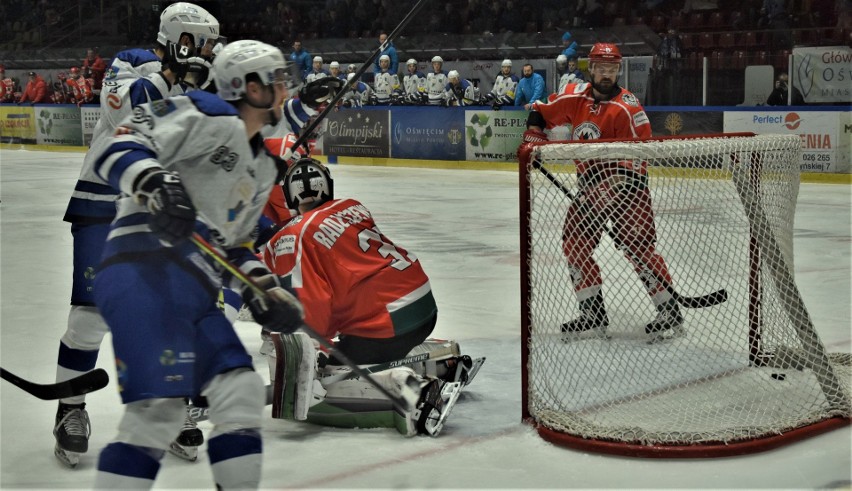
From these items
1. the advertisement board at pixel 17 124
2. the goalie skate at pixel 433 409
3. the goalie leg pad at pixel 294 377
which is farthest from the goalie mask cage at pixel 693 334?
the advertisement board at pixel 17 124

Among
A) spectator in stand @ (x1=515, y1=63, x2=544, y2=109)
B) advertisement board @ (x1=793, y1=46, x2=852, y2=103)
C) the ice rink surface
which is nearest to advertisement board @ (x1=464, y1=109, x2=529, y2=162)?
spectator in stand @ (x1=515, y1=63, x2=544, y2=109)

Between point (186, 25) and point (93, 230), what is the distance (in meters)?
0.78

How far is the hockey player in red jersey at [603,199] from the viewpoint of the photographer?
4.10 metres

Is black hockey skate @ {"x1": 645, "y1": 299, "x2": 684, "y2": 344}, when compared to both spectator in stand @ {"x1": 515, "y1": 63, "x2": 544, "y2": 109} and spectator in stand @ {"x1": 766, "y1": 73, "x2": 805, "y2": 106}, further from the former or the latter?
spectator in stand @ {"x1": 515, "y1": 63, "x2": 544, "y2": 109}

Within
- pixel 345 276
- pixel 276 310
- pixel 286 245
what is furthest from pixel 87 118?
pixel 276 310

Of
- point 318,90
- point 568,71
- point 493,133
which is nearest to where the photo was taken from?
point 318,90

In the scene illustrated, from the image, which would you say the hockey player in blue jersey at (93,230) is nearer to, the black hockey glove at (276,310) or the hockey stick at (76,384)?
the hockey stick at (76,384)

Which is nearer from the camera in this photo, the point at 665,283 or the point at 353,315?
the point at 353,315

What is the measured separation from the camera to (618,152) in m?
3.59

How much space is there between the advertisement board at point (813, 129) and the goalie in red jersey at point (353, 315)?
829 cm

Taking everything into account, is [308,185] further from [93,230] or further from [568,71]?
[568,71]

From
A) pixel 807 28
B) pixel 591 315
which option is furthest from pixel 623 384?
pixel 807 28

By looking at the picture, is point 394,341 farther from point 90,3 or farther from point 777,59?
point 90,3

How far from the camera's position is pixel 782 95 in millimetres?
12047
